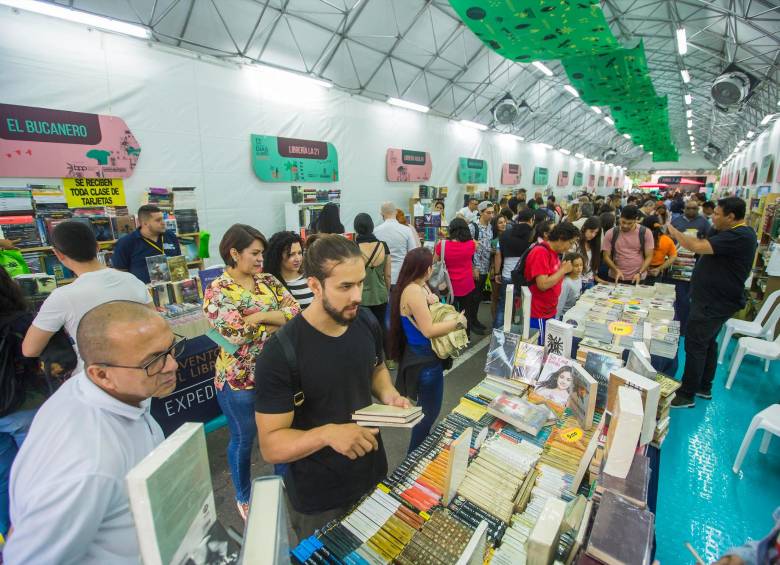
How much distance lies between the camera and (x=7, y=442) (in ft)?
6.83

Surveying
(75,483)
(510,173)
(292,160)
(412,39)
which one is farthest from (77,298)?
(510,173)

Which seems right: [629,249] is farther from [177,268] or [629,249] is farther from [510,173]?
[510,173]

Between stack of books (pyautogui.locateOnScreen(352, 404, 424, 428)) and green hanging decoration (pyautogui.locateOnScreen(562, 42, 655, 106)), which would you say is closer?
stack of books (pyautogui.locateOnScreen(352, 404, 424, 428))

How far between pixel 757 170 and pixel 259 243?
57.9 ft

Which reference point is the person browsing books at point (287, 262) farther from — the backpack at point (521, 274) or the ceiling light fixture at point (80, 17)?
the ceiling light fixture at point (80, 17)

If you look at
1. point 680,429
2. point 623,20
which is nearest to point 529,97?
point 623,20

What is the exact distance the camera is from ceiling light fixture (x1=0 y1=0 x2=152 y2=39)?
3.67 m

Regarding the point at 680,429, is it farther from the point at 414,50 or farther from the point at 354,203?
the point at 414,50

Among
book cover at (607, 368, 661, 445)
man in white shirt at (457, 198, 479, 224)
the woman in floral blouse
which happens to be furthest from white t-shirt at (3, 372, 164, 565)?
man in white shirt at (457, 198, 479, 224)

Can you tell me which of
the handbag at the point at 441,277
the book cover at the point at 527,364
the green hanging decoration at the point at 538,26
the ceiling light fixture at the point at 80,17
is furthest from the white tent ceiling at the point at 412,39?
the book cover at the point at 527,364

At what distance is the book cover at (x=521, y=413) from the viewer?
6.07ft

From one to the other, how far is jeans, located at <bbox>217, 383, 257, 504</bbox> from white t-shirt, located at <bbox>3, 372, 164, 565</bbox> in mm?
1108

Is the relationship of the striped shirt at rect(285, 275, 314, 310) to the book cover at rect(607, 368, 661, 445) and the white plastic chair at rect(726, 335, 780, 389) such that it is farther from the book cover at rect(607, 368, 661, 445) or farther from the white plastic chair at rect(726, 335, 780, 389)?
the white plastic chair at rect(726, 335, 780, 389)

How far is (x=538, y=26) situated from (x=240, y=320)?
4.26m
